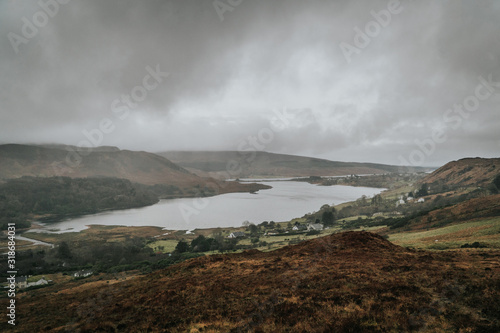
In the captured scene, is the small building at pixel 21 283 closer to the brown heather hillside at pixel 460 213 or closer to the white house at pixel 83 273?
the white house at pixel 83 273

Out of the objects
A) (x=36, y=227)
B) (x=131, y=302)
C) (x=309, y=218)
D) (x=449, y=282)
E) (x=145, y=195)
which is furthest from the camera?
(x=145, y=195)

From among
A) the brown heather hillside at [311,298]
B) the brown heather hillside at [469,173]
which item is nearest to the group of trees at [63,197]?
the brown heather hillside at [311,298]

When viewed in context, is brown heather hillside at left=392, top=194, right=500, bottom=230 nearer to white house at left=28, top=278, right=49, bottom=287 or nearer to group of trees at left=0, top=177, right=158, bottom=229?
white house at left=28, top=278, right=49, bottom=287

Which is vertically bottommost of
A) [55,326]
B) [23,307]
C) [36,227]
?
[36,227]

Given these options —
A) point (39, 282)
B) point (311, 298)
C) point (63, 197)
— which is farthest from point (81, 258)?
point (63, 197)

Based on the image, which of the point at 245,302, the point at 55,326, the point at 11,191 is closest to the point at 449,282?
the point at 245,302

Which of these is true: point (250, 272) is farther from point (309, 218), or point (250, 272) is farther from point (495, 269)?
point (309, 218)

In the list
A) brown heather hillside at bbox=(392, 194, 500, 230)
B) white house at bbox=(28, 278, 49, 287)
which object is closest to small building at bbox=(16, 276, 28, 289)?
white house at bbox=(28, 278, 49, 287)
